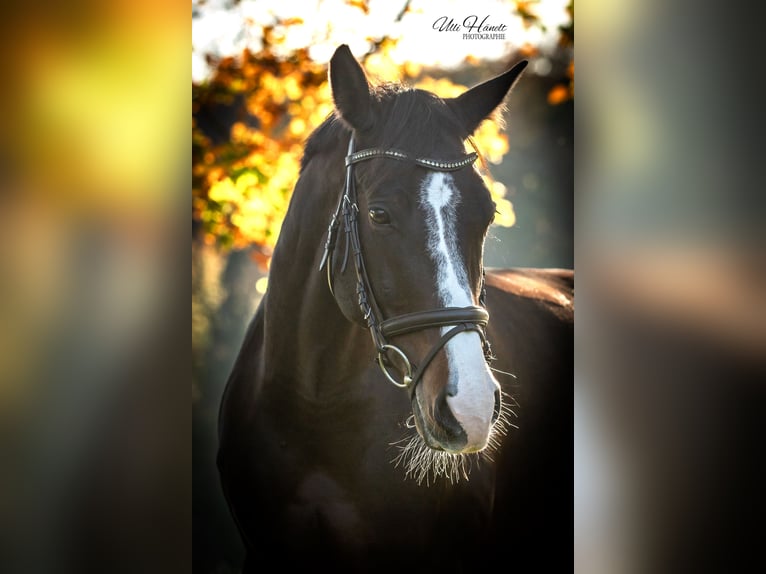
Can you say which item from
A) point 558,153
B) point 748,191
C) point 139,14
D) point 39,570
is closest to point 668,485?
point 748,191

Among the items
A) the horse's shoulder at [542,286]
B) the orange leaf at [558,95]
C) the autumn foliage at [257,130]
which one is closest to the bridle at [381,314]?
the autumn foliage at [257,130]

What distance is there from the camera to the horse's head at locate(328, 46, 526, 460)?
1768mm

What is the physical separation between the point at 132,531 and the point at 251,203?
1.35 meters

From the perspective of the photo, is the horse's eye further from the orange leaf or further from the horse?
the orange leaf

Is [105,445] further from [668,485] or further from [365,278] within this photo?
[668,485]

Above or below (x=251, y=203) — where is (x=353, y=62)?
above

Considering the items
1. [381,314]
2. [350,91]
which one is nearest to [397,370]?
[381,314]

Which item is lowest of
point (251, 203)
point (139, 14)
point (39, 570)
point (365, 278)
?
point (39, 570)

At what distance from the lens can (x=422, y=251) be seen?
5.89 feet

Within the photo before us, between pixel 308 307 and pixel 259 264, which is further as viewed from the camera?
pixel 259 264

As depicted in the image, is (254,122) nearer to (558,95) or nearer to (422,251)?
(422,251)

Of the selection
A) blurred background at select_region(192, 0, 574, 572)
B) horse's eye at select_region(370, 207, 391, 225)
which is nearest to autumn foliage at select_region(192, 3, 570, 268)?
blurred background at select_region(192, 0, 574, 572)

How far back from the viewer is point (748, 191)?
2.50 metres

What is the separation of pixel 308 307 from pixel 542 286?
102 cm
